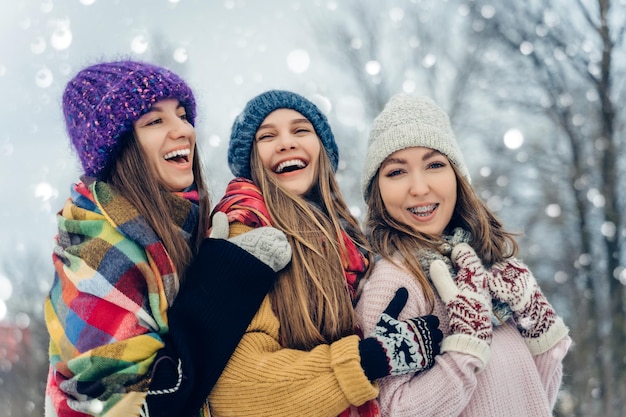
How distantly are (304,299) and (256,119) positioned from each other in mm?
921

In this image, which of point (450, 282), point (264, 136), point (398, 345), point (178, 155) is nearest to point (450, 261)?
point (450, 282)

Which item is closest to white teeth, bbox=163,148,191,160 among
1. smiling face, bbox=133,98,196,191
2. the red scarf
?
smiling face, bbox=133,98,196,191

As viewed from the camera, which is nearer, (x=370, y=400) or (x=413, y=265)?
(x=370, y=400)

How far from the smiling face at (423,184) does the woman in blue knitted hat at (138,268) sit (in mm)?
662

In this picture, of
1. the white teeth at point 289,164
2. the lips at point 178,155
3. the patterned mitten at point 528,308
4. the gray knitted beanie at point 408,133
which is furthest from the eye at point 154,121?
the patterned mitten at point 528,308

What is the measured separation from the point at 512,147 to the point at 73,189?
22.7ft

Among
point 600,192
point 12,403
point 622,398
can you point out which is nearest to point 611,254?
point 600,192

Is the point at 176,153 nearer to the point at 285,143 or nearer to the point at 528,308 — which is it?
the point at 285,143

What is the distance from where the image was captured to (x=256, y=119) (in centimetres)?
250

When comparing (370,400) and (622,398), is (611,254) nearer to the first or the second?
(622,398)

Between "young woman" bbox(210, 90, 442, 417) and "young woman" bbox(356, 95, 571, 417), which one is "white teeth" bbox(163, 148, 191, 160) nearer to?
"young woman" bbox(210, 90, 442, 417)

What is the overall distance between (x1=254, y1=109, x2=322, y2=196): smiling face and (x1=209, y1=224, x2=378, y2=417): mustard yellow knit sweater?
2.72ft

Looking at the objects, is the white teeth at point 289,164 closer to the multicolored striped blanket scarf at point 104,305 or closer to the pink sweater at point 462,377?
the pink sweater at point 462,377

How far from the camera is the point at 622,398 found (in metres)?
6.59
